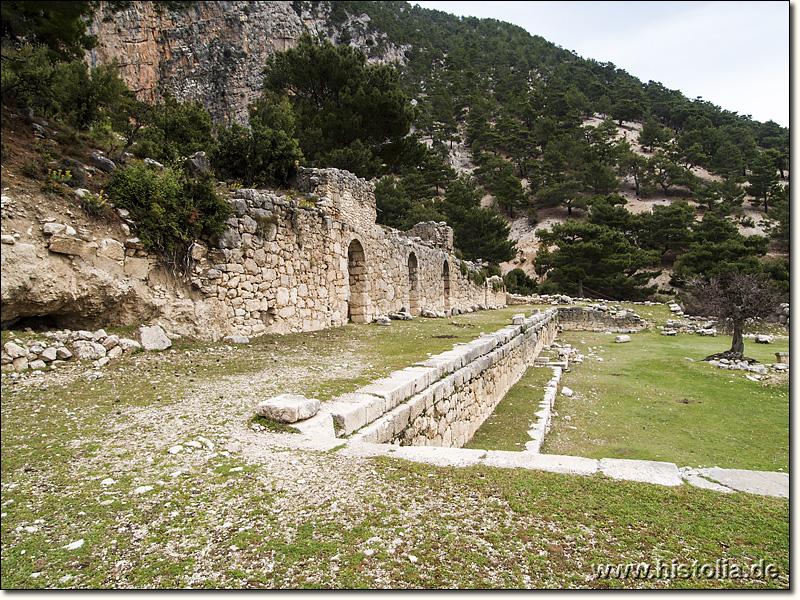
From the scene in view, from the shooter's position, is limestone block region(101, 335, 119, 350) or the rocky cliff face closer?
limestone block region(101, 335, 119, 350)

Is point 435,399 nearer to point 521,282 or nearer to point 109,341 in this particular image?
point 109,341

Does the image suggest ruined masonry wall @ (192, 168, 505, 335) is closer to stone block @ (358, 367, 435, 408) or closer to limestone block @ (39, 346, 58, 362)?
limestone block @ (39, 346, 58, 362)

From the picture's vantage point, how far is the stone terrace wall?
24.0 meters

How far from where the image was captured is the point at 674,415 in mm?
8453

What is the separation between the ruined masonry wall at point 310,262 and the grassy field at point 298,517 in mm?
4275

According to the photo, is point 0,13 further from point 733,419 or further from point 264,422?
point 733,419

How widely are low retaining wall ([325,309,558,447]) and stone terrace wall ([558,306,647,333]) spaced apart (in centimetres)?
1546

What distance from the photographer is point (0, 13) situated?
4.30 m

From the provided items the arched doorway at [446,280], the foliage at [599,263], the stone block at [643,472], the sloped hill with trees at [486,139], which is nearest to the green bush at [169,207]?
the sloped hill with trees at [486,139]

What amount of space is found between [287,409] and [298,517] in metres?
1.72

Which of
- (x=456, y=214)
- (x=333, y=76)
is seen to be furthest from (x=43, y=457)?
(x=456, y=214)

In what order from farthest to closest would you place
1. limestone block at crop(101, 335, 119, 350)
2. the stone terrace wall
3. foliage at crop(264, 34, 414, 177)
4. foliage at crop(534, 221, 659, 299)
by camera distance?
foliage at crop(534, 221, 659, 299) < the stone terrace wall < foliage at crop(264, 34, 414, 177) < limestone block at crop(101, 335, 119, 350)

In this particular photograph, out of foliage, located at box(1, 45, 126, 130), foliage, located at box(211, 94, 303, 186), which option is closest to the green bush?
foliage, located at box(1, 45, 126, 130)

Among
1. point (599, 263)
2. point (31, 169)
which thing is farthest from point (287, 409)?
point (599, 263)
